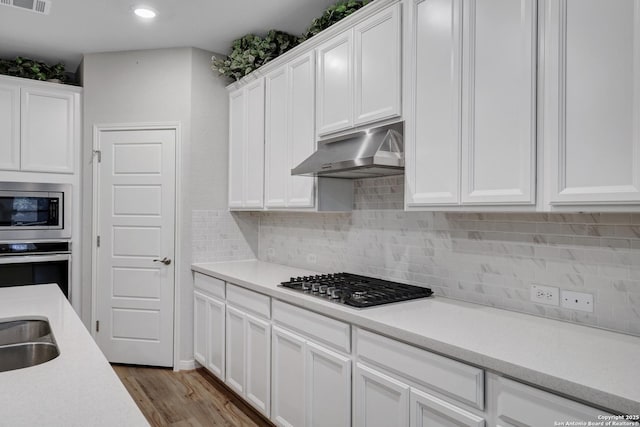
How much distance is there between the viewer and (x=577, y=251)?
1.76 metres

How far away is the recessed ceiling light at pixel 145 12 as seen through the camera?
3000mm

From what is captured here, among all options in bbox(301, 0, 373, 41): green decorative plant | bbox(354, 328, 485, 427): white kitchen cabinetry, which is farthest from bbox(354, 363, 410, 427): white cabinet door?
bbox(301, 0, 373, 41): green decorative plant

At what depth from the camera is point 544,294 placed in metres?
1.87

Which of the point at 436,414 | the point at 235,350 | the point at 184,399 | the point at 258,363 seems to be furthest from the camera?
the point at 184,399

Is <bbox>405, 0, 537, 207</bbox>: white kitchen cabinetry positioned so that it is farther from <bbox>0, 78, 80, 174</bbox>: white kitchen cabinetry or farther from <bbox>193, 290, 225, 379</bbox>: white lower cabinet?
<bbox>0, 78, 80, 174</bbox>: white kitchen cabinetry

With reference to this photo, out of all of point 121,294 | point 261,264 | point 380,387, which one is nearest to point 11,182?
point 121,294

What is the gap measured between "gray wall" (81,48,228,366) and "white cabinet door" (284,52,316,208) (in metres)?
1.11

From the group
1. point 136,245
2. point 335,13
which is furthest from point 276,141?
point 136,245

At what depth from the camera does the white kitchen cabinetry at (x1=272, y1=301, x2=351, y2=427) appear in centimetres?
204

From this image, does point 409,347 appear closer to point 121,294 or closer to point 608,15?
point 608,15

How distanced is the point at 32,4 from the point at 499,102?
308 cm

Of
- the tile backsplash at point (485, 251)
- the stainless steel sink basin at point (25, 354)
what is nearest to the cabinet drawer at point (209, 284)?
the tile backsplash at point (485, 251)

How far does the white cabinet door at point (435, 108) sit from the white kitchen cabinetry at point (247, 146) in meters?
1.57

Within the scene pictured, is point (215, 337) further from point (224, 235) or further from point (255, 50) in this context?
point (255, 50)
